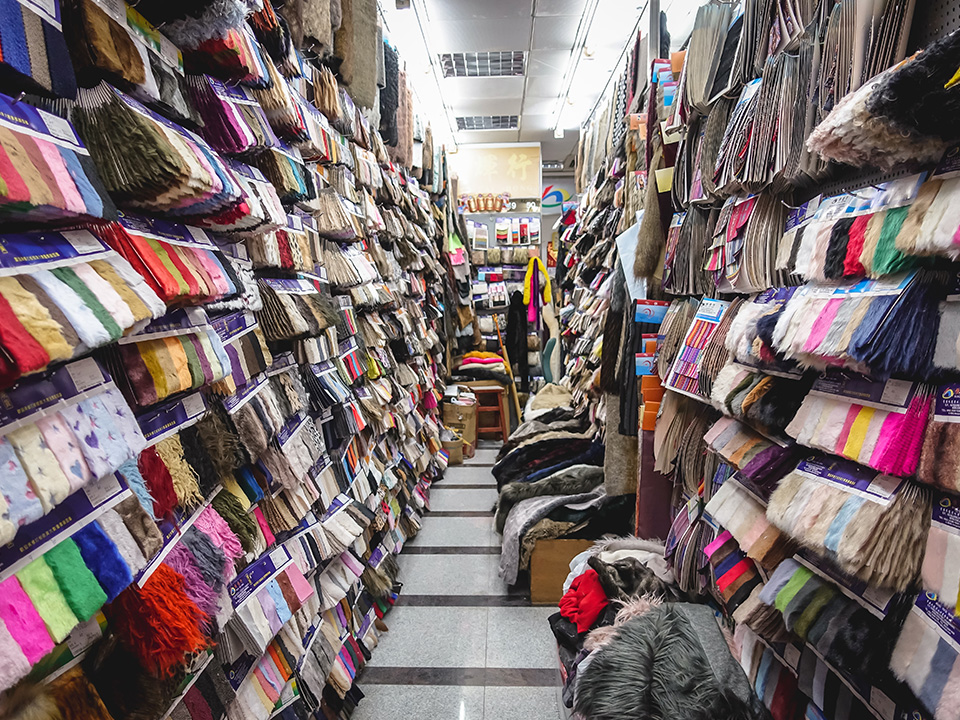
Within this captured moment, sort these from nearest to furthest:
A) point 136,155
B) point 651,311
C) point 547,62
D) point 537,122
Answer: point 136,155 → point 651,311 → point 547,62 → point 537,122

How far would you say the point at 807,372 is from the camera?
1177 mm

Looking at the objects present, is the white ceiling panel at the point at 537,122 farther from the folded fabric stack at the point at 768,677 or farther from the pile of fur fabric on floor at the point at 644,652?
the folded fabric stack at the point at 768,677

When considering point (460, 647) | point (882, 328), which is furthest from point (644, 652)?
point (460, 647)

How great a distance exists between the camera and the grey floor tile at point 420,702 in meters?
2.12

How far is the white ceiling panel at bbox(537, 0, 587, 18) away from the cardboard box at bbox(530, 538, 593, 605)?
151 inches

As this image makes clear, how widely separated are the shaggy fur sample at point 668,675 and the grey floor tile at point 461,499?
8.64ft

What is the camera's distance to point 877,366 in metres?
0.88

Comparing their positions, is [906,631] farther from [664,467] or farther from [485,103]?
[485,103]

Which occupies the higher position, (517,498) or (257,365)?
(257,365)

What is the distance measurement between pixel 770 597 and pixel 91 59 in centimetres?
153

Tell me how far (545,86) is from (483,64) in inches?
33.7

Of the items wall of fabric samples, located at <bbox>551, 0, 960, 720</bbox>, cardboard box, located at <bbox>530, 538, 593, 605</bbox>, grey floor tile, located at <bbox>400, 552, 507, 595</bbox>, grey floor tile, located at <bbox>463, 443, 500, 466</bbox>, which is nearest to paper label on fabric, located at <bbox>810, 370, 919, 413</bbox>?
wall of fabric samples, located at <bbox>551, 0, 960, 720</bbox>

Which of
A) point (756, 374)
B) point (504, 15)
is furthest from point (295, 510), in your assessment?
point (504, 15)

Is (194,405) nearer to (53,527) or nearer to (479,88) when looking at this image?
(53,527)
